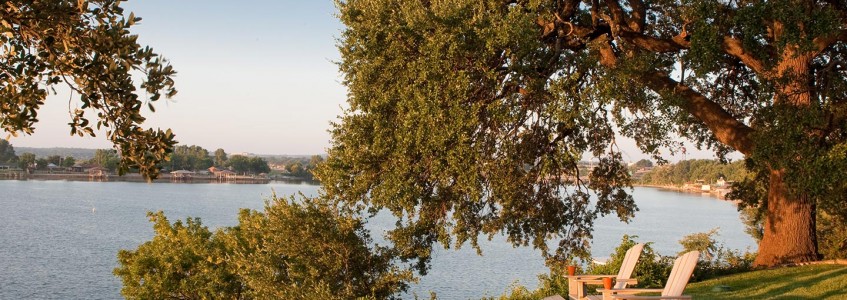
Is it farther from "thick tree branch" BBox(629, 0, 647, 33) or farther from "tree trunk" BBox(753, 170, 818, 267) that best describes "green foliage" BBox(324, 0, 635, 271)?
"tree trunk" BBox(753, 170, 818, 267)

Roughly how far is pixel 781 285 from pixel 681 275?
455 cm

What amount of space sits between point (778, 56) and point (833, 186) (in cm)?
209

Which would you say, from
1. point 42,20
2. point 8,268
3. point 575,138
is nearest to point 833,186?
point 575,138

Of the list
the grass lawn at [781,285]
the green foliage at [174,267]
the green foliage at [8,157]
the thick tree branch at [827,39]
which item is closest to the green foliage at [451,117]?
the grass lawn at [781,285]

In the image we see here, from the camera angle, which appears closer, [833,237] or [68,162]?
[833,237]

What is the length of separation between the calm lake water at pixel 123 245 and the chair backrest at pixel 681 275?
6.75 meters

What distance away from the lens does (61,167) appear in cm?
16238

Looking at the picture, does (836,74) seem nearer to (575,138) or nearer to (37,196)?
(575,138)

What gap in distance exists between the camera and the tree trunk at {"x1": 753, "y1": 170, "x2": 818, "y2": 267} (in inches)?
551

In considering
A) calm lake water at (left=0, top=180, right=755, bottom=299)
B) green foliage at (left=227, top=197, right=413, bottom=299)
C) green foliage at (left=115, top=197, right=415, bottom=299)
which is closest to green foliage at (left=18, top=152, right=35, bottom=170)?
calm lake water at (left=0, top=180, right=755, bottom=299)

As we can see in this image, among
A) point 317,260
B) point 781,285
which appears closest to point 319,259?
point 317,260

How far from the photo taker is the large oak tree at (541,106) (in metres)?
11.4

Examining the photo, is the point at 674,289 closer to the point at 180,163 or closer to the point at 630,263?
the point at 630,263

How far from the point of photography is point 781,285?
37.6 ft
